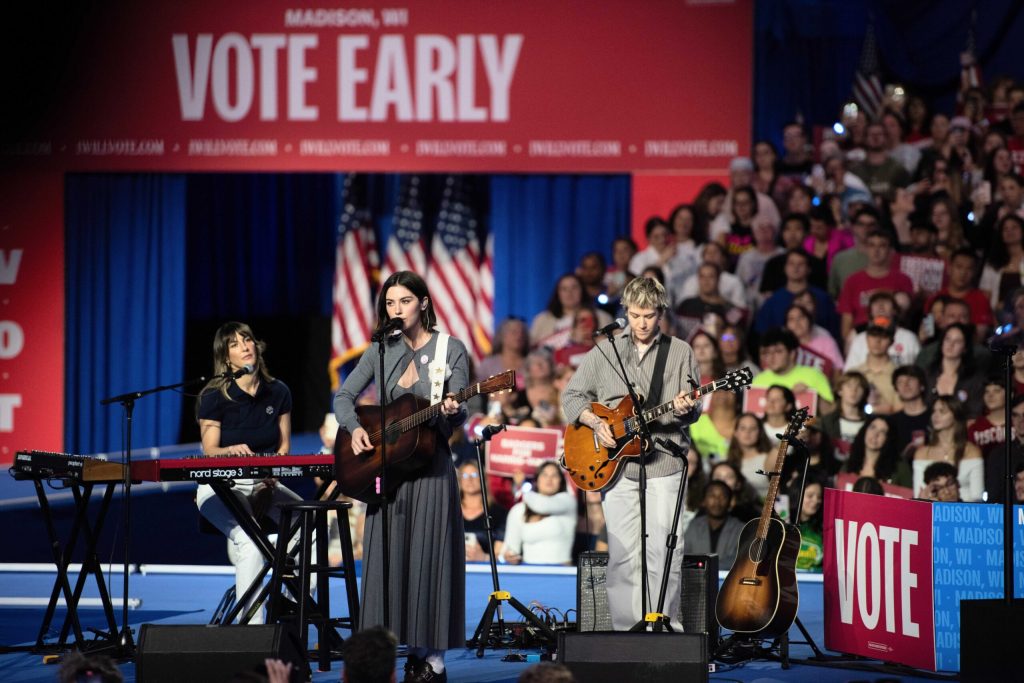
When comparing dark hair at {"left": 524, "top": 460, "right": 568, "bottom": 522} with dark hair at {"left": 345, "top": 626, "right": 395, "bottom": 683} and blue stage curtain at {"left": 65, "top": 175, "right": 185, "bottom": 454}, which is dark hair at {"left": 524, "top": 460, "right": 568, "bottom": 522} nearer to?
blue stage curtain at {"left": 65, "top": 175, "right": 185, "bottom": 454}

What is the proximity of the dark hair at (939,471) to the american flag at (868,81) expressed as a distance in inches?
213

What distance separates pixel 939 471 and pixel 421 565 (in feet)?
13.4

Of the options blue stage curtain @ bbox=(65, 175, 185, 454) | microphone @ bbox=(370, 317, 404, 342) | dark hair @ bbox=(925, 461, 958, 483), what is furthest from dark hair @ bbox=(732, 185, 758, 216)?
microphone @ bbox=(370, 317, 404, 342)

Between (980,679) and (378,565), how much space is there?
237cm

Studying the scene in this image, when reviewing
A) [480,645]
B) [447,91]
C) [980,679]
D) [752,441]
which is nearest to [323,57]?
[447,91]

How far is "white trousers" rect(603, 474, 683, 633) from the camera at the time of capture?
6.27 meters

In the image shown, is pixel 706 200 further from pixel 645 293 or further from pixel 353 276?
pixel 645 293

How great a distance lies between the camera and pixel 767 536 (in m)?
6.47

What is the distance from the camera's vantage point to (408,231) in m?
15.2

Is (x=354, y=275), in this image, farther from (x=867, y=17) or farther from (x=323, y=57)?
(x=867, y=17)

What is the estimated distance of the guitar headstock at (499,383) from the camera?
17.8 feet

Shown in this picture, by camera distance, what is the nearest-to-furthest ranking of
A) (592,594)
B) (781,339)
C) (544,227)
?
(592,594), (781,339), (544,227)

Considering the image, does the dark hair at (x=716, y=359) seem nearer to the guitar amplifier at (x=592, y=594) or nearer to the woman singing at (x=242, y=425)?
the guitar amplifier at (x=592, y=594)

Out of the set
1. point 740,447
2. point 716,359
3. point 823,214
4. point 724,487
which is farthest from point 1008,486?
point 823,214
